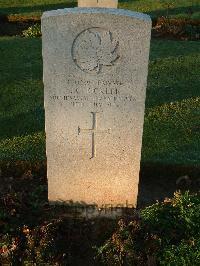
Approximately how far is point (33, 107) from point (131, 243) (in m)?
4.72

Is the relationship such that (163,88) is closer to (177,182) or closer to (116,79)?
(177,182)

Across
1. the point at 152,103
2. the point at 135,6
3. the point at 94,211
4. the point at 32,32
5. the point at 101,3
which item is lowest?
the point at 94,211

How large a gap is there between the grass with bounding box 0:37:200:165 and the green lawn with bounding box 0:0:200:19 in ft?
10.4

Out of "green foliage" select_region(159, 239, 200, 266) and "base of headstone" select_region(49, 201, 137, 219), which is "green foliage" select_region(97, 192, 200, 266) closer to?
"green foliage" select_region(159, 239, 200, 266)

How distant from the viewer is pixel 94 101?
18.3ft

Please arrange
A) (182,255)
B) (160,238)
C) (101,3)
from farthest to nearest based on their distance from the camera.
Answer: (101,3) < (160,238) < (182,255)

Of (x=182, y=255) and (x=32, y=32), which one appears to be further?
(x=32, y=32)

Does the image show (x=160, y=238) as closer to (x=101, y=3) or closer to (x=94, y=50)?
(x=94, y=50)

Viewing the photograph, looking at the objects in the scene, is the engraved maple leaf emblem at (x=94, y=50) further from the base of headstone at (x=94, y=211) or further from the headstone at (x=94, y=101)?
the base of headstone at (x=94, y=211)

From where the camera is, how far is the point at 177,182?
7.05 metres

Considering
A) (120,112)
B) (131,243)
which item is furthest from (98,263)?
(120,112)

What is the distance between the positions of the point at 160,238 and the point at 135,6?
12634 millimetres

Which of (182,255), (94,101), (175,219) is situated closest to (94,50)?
(94,101)

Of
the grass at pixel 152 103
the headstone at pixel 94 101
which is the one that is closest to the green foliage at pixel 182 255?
the headstone at pixel 94 101
